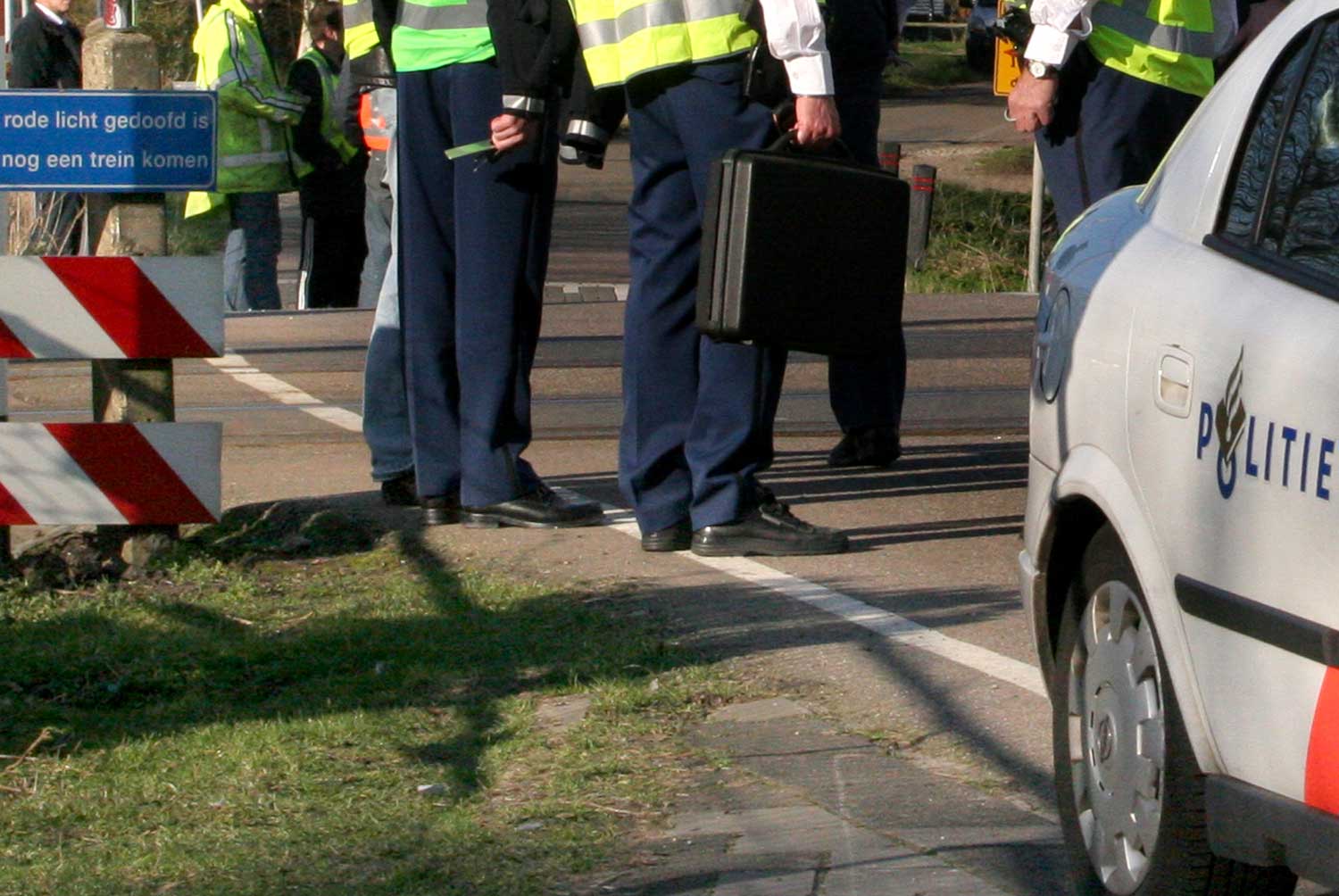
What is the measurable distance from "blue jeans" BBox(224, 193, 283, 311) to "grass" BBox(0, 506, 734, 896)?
20.2 feet

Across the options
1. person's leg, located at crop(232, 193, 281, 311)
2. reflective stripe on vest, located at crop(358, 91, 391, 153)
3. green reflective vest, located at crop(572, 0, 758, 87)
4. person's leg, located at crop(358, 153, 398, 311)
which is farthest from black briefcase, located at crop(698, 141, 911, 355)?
person's leg, located at crop(232, 193, 281, 311)

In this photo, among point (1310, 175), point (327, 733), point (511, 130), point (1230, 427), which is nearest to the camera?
point (1230, 427)

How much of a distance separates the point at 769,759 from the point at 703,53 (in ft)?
7.20

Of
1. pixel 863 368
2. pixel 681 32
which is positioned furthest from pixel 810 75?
pixel 863 368

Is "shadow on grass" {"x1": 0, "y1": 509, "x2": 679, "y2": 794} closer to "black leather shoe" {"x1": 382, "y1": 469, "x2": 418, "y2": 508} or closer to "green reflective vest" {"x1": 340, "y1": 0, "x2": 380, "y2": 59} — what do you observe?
"black leather shoe" {"x1": 382, "y1": 469, "x2": 418, "y2": 508}

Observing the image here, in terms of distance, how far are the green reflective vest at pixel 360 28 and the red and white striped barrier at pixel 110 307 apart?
114 centimetres

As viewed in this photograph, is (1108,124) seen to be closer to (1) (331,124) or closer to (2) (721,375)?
(2) (721,375)

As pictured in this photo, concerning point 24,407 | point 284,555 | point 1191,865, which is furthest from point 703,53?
point 24,407

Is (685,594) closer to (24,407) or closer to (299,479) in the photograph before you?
(299,479)

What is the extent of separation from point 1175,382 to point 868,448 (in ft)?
14.2

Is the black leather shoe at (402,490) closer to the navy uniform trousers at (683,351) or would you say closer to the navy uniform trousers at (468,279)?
the navy uniform trousers at (468,279)

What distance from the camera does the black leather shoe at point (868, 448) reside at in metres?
7.64

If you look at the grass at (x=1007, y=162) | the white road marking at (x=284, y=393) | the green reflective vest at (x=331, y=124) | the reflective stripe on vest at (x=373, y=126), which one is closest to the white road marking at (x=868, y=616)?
the white road marking at (x=284, y=393)

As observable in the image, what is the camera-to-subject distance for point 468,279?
6598mm
